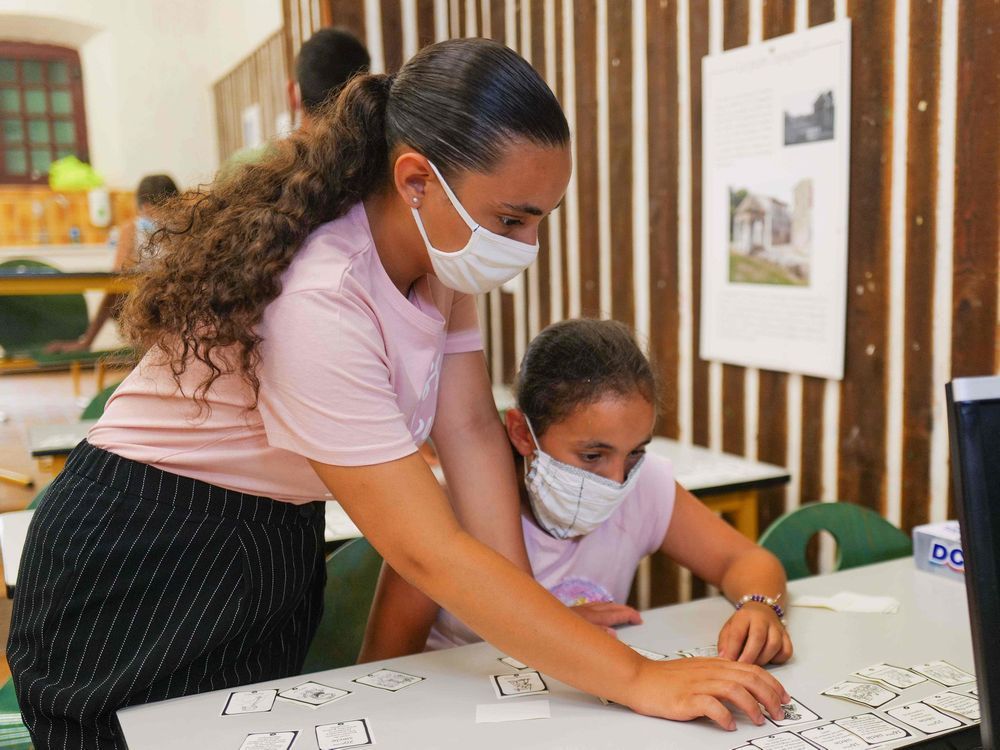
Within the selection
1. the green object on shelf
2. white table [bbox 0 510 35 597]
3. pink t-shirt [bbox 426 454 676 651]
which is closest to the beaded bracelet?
pink t-shirt [bbox 426 454 676 651]

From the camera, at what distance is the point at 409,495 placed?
3.04 feet

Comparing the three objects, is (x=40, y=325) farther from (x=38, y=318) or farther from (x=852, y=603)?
(x=852, y=603)

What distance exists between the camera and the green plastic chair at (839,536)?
1.72m

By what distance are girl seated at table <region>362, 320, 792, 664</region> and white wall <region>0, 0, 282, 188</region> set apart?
6863mm

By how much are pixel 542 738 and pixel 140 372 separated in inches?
24.7

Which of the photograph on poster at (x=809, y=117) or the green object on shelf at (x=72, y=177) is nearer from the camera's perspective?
the photograph on poster at (x=809, y=117)

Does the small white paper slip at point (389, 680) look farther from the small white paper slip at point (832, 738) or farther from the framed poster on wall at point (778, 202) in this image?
the framed poster on wall at point (778, 202)

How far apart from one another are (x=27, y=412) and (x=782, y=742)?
5.87m

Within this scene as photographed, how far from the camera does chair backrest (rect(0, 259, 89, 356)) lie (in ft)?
16.5

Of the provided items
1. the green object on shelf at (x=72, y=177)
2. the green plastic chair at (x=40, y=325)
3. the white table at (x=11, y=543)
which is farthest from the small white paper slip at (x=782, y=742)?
the green object on shelf at (x=72, y=177)

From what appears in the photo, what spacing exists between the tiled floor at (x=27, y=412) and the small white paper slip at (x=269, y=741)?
2437mm

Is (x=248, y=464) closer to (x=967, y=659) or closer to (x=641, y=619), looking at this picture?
(x=641, y=619)

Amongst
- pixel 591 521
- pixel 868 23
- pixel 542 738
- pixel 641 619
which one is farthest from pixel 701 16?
pixel 542 738

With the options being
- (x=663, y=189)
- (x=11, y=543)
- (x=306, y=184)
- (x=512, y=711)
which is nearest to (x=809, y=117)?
(x=663, y=189)
